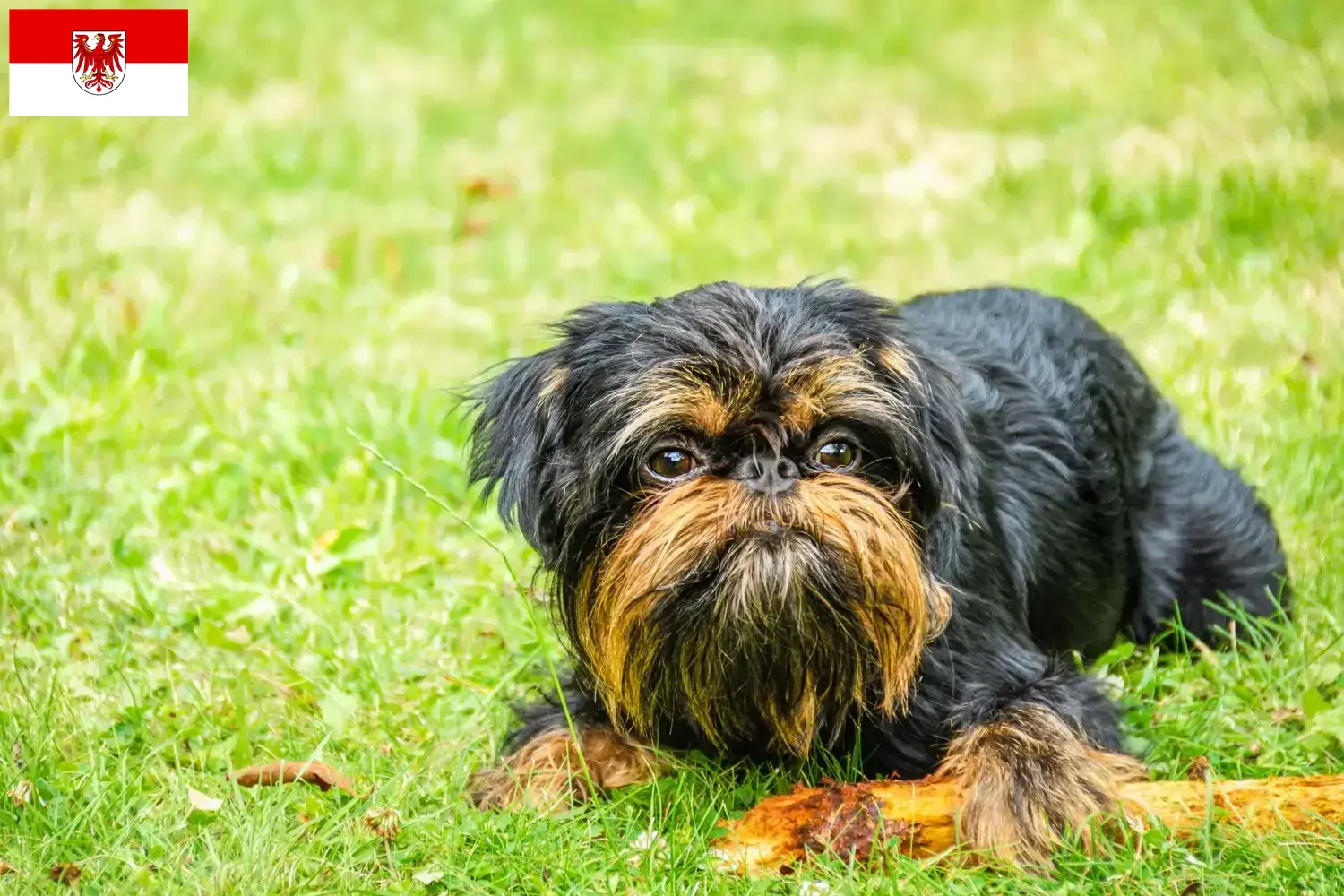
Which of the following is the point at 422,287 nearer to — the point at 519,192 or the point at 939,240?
the point at 519,192

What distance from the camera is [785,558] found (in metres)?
3.24

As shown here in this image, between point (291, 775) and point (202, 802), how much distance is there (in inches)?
10.4

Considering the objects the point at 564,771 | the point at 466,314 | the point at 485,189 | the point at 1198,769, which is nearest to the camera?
the point at 564,771

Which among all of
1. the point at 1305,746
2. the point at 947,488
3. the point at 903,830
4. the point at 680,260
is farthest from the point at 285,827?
the point at 680,260

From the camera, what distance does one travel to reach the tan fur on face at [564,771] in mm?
3748

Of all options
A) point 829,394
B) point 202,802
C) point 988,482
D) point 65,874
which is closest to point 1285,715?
point 988,482

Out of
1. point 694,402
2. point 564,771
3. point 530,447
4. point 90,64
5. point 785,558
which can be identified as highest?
point 90,64

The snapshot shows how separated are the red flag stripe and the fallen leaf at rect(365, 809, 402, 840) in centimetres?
495

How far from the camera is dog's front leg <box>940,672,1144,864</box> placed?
3.44 metres

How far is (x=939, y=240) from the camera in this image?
8250mm

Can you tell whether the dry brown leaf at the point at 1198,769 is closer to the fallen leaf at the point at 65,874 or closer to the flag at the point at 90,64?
the fallen leaf at the point at 65,874

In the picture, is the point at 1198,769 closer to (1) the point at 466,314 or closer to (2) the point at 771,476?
(2) the point at 771,476

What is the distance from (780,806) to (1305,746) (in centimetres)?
154

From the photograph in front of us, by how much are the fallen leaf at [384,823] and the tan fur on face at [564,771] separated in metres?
0.26
